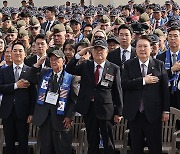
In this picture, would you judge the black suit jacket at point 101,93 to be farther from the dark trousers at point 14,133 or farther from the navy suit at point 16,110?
the dark trousers at point 14,133

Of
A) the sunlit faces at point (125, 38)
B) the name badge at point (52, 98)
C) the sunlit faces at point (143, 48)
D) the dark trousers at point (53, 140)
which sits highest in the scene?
the sunlit faces at point (125, 38)

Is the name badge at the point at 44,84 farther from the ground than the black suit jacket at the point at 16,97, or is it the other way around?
the name badge at the point at 44,84

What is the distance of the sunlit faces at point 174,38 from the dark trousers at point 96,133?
149 centimetres

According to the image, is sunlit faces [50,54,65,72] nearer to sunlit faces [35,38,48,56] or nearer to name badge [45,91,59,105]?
name badge [45,91,59,105]

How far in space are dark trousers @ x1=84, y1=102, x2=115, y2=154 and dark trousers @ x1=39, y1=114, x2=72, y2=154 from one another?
0.27m

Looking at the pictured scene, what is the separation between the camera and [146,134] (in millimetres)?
6387

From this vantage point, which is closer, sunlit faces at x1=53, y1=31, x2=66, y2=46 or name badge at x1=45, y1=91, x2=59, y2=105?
name badge at x1=45, y1=91, x2=59, y2=105

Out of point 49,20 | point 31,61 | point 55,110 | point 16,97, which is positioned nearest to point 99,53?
point 55,110

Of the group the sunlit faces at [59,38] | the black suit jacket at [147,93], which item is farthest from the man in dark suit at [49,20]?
the black suit jacket at [147,93]

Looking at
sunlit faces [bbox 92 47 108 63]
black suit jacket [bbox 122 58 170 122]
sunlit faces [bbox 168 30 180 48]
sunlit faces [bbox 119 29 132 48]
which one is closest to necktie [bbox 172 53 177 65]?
sunlit faces [bbox 168 30 180 48]

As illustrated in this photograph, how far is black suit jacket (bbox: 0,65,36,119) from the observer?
6.91 meters

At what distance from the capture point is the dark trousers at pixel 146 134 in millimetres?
6371

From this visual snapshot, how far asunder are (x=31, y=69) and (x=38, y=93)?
0.54 metres

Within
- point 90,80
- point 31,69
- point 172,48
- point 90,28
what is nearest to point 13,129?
point 31,69
